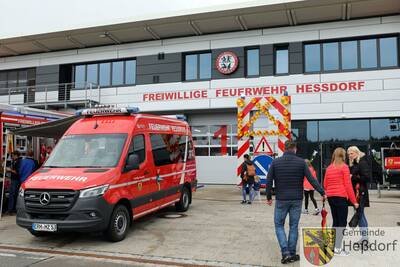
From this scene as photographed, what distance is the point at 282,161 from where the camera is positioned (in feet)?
20.0

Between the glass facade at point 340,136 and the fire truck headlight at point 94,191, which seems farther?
the glass facade at point 340,136

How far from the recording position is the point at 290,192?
598cm

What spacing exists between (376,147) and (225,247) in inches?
480

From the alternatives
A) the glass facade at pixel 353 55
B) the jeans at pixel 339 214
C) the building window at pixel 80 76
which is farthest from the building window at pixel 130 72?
the jeans at pixel 339 214

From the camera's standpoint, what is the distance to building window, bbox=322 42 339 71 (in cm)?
1770

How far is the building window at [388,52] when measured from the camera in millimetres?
16953

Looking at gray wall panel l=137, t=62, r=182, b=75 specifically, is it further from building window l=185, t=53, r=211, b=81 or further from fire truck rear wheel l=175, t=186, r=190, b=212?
fire truck rear wheel l=175, t=186, r=190, b=212

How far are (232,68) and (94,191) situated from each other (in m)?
13.1

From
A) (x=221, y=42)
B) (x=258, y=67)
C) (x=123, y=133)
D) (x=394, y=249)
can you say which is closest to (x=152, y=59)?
(x=221, y=42)

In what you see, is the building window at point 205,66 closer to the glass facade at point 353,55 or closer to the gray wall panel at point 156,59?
the gray wall panel at point 156,59

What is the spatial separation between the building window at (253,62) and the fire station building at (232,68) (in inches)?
1.9

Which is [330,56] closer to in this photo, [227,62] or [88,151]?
[227,62]

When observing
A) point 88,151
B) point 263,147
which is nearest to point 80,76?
point 263,147

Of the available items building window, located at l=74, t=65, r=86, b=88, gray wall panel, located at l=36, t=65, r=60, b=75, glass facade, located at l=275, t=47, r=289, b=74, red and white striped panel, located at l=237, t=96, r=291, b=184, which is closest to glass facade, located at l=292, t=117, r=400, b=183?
glass facade, located at l=275, t=47, r=289, b=74
